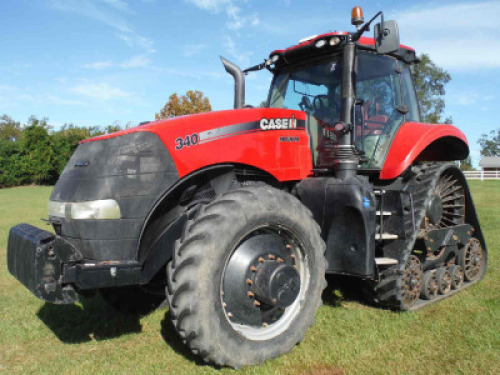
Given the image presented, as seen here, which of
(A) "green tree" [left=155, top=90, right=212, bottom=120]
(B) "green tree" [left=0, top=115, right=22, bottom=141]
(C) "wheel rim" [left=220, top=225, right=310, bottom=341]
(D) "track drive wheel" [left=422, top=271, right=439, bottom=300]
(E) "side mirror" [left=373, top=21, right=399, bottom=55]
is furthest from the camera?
(B) "green tree" [left=0, top=115, right=22, bottom=141]

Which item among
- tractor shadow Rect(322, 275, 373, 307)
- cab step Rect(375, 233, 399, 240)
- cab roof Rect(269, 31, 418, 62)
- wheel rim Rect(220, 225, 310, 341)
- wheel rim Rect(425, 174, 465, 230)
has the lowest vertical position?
tractor shadow Rect(322, 275, 373, 307)

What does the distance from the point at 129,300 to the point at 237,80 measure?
251cm

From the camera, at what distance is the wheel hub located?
3.24m

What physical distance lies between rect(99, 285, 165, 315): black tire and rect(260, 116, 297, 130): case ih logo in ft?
6.44

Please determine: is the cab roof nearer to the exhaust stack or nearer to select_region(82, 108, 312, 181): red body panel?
the exhaust stack

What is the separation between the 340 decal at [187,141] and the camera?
10.8 ft

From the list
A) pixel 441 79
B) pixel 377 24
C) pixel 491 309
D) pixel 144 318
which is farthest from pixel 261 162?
pixel 441 79

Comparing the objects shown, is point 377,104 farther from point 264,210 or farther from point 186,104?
point 186,104

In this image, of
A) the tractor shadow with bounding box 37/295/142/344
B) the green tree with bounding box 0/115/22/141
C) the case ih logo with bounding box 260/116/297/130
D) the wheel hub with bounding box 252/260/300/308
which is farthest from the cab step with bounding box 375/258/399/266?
the green tree with bounding box 0/115/22/141

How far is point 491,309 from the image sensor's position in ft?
14.5

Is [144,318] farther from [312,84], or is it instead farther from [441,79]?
[441,79]

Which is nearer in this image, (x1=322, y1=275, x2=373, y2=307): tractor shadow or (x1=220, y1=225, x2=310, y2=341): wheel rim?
(x1=220, y1=225, x2=310, y2=341): wheel rim

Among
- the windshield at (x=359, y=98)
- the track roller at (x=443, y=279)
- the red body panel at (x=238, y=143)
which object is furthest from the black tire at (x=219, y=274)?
the track roller at (x=443, y=279)

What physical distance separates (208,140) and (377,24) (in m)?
1.78
